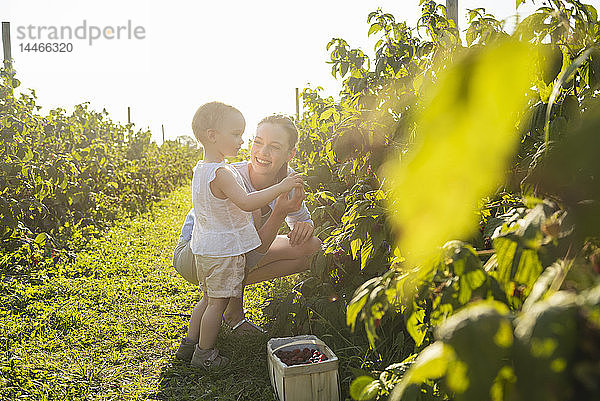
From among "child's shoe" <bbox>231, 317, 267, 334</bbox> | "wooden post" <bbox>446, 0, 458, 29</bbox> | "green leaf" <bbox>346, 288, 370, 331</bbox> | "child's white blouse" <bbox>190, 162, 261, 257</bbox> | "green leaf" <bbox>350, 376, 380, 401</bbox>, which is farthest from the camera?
"wooden post" <bbox>446, 0, 458, 29</bbox>

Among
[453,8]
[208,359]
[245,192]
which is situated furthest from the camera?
[453,8]

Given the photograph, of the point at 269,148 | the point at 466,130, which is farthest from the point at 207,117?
the point at 466,130

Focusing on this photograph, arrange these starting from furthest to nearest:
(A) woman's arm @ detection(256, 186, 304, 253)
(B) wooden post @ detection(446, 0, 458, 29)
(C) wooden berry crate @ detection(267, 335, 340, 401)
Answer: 1. (B) wooden post @ detection(446, 0, 458, 29)
2. (A) woman's arm @ detection(256, 186, 304, 253)
3. (C) wooden berry crate @ detection(267, 335, 340, 401)

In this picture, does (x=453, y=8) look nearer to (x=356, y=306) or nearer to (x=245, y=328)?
(x=245, y=328)

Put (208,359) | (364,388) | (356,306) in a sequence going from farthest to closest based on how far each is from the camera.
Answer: (208,359) → (364,388) → (356,306)

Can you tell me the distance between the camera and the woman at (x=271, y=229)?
126 inches

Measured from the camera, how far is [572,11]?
4.19ft

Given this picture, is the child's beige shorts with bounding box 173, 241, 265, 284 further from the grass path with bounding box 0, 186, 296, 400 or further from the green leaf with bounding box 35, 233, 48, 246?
the green leaf with bounding box 35, 233, 48, 246

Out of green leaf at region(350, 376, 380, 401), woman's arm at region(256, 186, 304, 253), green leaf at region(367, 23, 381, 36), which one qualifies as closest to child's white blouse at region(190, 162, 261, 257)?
woman's arm at region(256, 186, 304, 253)

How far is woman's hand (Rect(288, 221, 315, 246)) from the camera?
10.5ft

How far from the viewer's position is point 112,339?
3.34 metres

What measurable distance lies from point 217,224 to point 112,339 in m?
1.06

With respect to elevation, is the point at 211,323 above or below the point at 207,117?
below

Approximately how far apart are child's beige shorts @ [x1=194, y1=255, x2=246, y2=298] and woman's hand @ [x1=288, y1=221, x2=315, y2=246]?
1.44 ft
